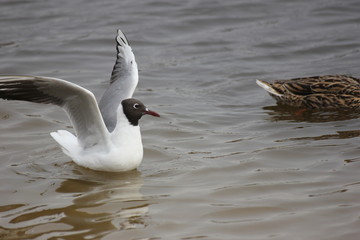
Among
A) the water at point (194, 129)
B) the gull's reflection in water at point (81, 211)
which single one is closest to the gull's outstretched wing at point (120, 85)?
the water at point (194, 129)

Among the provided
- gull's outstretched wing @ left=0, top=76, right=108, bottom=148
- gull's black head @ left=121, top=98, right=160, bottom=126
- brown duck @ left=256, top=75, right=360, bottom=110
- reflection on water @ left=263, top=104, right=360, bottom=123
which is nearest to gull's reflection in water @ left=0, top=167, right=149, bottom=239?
gull's outstretched wing @ left=0, top=76, right=108, bottom=148

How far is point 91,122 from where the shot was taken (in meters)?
7.24

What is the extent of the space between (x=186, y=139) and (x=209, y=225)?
111 inches

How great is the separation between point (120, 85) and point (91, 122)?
1198 millimetres

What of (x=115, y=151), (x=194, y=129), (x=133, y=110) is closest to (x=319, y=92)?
(x=194, y=129)

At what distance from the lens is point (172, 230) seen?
18.7 feet

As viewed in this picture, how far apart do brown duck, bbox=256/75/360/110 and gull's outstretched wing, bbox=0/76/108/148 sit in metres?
3.75

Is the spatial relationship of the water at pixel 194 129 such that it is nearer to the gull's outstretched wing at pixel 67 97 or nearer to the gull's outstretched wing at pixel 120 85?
the gull's outstretched wing at pixel 67 97

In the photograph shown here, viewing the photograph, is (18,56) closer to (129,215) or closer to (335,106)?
(335,106)

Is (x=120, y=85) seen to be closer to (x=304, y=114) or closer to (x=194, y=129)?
(x=194, y=129)

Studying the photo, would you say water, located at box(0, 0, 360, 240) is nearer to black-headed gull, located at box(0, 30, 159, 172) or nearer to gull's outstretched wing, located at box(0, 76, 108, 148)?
black-headed gull, located at box(0, 30, 159, 172)

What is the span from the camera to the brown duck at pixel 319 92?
32.7 ft

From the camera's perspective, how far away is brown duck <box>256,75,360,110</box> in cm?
995

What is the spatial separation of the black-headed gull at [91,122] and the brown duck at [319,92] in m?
3.14
